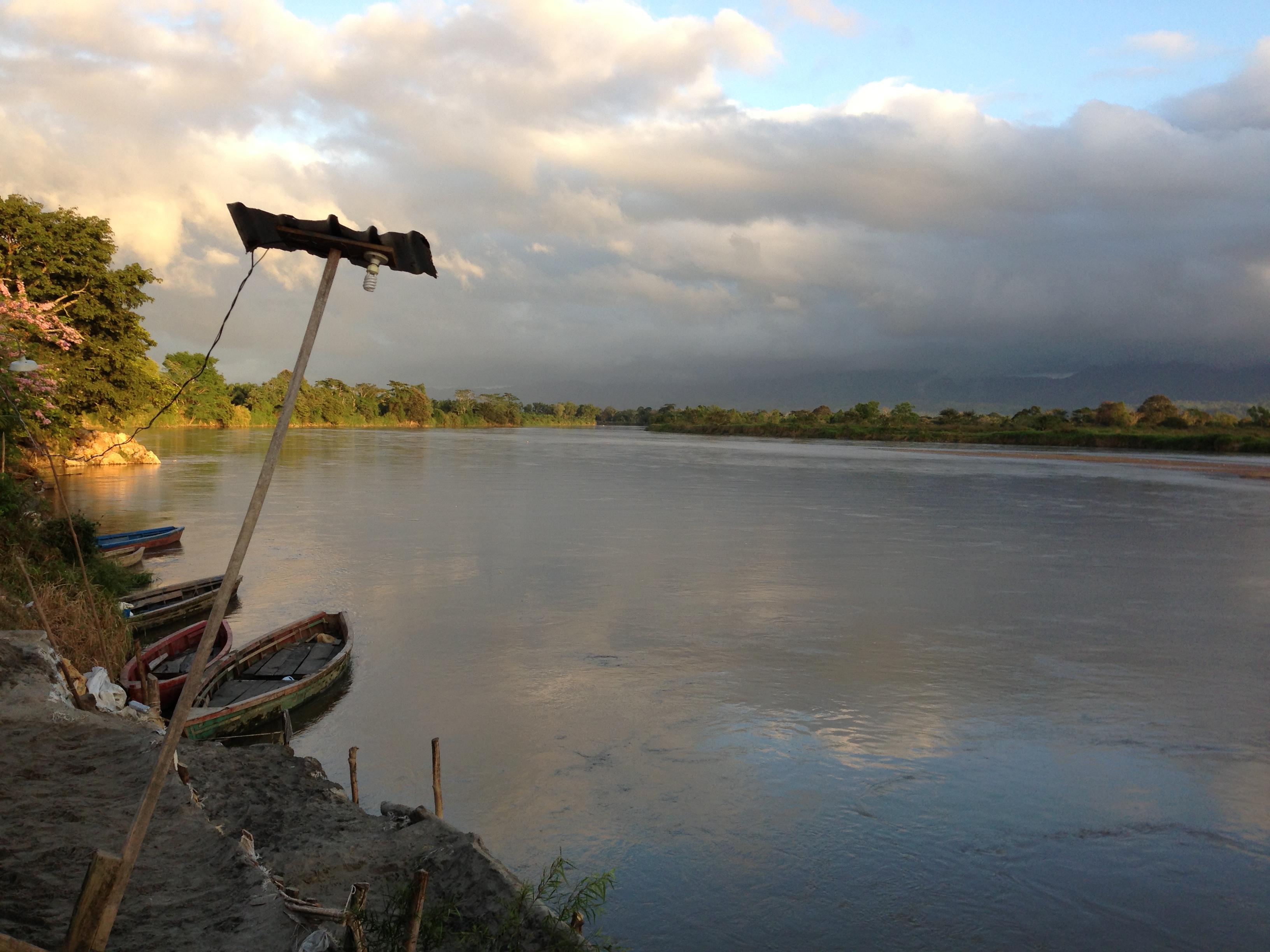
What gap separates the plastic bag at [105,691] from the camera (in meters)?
8.22

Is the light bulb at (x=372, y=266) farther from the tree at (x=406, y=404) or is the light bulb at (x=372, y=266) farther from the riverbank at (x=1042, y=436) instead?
the tree at (x=406, y=404)

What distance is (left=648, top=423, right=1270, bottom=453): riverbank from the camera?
84750 mm

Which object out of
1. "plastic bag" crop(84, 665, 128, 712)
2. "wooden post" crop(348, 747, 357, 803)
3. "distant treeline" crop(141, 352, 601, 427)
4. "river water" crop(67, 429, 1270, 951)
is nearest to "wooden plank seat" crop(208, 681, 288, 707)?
"river water" crop(67, 429, 1270, 951)

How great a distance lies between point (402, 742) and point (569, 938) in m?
5.50

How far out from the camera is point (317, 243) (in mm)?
4414

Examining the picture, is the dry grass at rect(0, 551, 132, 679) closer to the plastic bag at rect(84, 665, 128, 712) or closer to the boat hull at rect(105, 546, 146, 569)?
the plastic bag at rect(84, 665, 128, 712)

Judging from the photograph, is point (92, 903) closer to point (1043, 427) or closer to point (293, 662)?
point (293, 662)

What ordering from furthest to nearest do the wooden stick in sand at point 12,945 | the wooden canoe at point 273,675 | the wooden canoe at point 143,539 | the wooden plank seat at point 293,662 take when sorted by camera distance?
the wooden canoe at point 143,539, the wooden plank seat at point 293,662, the wooden canoe at point 273,675, the wooden stick in sand at point 12,945

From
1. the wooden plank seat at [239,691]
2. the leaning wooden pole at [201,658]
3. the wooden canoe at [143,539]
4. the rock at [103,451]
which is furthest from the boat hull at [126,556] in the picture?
the rock at [103,451]

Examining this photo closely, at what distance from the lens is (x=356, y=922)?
4238 mm

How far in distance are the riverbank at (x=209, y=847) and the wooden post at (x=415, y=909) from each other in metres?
0.39

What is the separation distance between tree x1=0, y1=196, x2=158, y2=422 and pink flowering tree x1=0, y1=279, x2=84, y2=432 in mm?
846

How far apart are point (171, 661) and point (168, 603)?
4.39m

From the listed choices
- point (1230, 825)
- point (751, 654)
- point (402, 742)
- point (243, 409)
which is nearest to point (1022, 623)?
point (751, 654)
